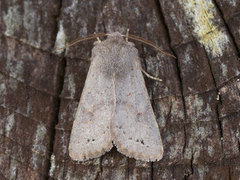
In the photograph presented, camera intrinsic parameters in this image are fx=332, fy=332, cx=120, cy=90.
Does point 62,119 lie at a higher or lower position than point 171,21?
lower

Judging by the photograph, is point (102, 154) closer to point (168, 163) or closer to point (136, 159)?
point (136, 159)

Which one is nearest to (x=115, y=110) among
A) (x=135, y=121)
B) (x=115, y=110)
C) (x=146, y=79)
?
(x=115, y=110)

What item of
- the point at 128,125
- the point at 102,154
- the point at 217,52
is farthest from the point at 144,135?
the point at 217,52

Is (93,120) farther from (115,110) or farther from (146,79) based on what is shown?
(146,79)
